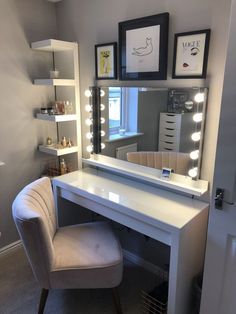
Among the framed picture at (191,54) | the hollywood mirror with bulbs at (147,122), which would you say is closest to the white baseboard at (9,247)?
the hollywood mirror with bulbs at (147,122)

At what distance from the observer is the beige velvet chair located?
56.4 inches

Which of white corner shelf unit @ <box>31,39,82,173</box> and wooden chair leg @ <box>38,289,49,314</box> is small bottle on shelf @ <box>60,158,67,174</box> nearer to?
white corner shelf unit @ <box>31,39,82,173</box>

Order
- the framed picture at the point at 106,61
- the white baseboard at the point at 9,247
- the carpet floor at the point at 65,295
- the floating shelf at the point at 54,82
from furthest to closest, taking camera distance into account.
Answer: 1. the white baseboard at the point at 9,247
2. the floating shelf at the point at 54,82
3. the framed picture at the point at 106,61
4. the carpet floor at the point at 65,295

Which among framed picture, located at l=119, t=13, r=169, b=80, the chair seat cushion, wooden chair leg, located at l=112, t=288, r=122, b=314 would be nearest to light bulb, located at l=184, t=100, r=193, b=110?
framed picture, located at l=119, t=13, r=169, b=80

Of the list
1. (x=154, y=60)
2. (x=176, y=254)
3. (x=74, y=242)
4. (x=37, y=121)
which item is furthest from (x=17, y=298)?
(x=154, y=60)

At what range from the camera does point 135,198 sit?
5.61 ft

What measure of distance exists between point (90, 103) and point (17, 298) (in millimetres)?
1553

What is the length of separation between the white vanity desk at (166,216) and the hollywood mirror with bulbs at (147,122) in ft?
0.67

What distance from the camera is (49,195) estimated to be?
188 cm

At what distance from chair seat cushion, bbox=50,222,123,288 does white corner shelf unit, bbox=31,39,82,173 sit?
2.74ft

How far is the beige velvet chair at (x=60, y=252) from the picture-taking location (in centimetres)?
143

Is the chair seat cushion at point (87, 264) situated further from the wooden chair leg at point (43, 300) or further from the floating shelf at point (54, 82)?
the floating shelf at point (54, 82)

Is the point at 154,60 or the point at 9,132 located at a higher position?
the point at 154,60

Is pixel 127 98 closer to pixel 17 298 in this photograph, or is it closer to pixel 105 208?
pixel 105 208
